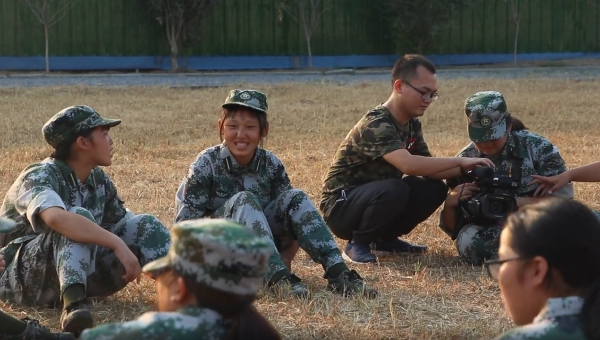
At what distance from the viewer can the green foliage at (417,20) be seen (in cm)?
2058

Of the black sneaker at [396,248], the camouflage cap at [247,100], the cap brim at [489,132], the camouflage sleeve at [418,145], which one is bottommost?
the black sneaker at [396,248]

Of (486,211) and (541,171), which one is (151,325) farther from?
(541,171)

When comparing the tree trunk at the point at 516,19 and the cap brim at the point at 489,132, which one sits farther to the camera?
the tree trunk at the point at 516,19

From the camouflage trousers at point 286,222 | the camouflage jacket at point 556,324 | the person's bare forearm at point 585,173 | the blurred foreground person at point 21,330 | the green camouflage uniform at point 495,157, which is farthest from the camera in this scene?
the person's bare forearm at point 585,173

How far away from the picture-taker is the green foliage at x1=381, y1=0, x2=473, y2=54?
20578mm

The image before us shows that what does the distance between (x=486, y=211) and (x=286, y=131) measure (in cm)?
594

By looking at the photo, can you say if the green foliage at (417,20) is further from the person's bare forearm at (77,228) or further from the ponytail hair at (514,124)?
the person's bare forearm at (77,228)

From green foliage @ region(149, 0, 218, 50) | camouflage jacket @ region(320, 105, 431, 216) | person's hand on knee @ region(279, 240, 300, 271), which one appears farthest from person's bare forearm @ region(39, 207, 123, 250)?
green foliage @ region(149, 0, 218, 50)

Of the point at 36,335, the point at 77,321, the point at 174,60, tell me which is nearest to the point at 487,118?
the point at 77,321

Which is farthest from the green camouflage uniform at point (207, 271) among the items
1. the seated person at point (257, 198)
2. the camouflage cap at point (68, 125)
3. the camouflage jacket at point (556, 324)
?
the seated person at point (257, 198)

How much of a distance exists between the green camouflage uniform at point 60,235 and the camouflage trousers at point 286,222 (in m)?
0.38

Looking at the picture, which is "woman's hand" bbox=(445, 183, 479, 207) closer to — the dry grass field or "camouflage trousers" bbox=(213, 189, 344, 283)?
the dry grass field

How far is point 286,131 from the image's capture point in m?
11.5

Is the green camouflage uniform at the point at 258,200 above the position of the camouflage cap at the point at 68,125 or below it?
below
